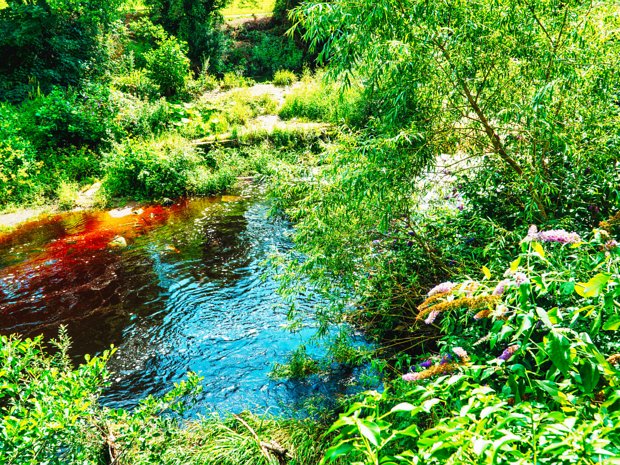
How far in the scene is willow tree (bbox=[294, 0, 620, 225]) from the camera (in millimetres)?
3049

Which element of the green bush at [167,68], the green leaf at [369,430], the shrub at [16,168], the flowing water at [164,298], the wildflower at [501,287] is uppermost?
the green bush at [167,68]

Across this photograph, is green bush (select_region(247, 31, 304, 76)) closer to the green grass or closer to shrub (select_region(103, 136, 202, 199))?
the green grass

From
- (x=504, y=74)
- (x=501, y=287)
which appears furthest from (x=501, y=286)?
(x=504, y=74)

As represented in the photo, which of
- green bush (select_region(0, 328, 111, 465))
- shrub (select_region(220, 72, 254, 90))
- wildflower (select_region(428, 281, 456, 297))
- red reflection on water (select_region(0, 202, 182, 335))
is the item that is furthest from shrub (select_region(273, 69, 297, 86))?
wildflower (select_region(428, 281, 456, 297))

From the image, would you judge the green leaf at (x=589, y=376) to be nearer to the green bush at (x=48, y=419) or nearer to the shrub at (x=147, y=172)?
the green bush at (x=48, y=419)

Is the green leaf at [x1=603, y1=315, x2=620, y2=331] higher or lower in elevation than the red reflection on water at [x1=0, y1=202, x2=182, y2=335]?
higher

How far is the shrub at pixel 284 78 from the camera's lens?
16327 millimetres

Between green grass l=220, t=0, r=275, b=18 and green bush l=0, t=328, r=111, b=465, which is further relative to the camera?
green grass l=220, t=0, r=275, b=18

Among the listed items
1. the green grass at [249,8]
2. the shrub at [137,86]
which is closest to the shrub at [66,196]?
the shrub at [137,86]

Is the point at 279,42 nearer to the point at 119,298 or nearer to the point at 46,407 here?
the point at 119,298

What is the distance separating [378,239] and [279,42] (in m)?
16.7

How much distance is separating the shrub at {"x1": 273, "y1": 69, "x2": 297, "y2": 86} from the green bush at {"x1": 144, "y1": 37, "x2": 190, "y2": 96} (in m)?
3.75

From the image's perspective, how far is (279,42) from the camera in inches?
728

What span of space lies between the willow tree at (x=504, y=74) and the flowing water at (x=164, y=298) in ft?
7.03
